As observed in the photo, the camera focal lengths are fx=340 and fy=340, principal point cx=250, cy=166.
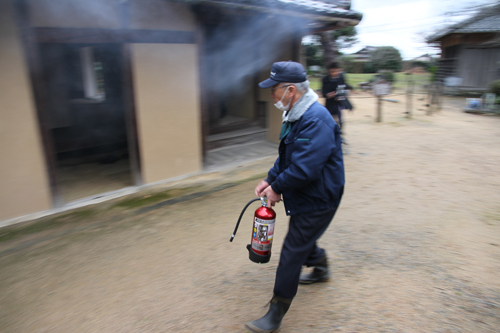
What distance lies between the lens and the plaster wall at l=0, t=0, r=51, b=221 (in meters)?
3.93

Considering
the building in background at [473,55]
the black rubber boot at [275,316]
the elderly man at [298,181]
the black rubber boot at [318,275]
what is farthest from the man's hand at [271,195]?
the building in background at [473,55]

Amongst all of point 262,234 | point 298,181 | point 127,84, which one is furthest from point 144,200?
point 298,181

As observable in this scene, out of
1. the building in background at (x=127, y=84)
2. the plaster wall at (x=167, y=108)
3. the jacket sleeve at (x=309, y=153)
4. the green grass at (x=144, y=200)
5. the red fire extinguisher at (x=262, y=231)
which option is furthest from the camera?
the plaster wall at (x=167, y=108)

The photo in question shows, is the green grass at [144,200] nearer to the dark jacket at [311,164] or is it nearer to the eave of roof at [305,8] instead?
the eave of roof at [305,8]

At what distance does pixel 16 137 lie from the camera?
411 cm

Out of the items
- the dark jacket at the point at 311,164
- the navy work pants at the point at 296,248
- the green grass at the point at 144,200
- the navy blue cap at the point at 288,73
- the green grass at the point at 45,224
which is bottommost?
the green grass at the point at 45,224

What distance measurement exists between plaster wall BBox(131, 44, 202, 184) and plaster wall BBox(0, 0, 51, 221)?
1.39 m

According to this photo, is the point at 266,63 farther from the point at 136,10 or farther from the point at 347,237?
the point at 347,237

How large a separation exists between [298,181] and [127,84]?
3762 mm

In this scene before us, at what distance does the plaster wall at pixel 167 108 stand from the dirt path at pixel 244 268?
993 millimetres

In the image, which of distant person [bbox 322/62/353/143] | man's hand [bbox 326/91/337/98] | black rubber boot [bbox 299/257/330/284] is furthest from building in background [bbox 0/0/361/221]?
black rubber boot [bbox 299/257/330/284]

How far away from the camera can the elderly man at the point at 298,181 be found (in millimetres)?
2148

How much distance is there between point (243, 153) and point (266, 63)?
2116mm

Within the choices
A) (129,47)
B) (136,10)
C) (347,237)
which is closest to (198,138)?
(129,47)
